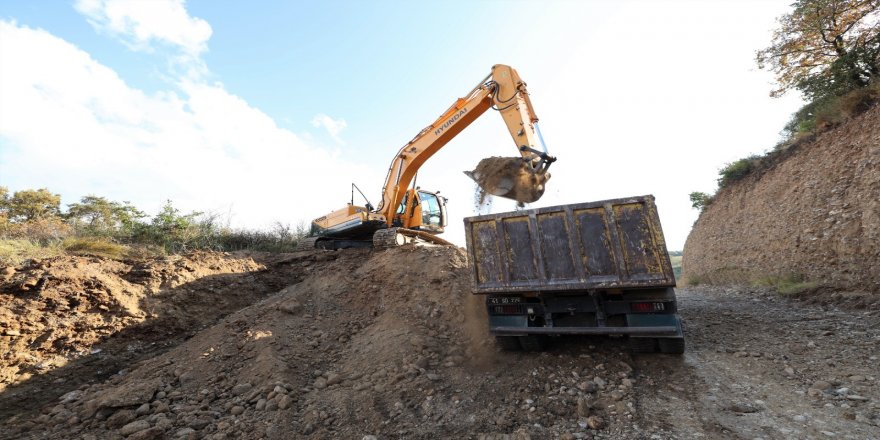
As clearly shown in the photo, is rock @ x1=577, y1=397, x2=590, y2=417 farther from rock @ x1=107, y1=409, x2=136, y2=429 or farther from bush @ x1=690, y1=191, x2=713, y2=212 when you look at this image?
bush @ x1=690, y1=191, x2=713, y2=212

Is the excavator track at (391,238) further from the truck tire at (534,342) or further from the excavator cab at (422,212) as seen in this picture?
the truck tire at (534,342)

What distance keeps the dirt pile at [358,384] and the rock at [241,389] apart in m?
0.01

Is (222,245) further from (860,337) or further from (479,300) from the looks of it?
(860,337)

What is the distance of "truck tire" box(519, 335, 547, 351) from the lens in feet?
16.8

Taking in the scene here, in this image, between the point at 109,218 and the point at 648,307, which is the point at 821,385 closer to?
the point at 648,307

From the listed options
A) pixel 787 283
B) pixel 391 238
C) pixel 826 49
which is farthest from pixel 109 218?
pixel 826 49

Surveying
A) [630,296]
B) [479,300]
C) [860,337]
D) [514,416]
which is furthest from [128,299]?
[860,337]

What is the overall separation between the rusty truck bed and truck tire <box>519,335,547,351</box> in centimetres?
72

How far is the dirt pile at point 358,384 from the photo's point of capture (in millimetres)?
3805

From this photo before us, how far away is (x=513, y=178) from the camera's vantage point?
7.87 metres

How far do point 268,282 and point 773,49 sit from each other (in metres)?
16.4

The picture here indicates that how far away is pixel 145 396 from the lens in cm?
446

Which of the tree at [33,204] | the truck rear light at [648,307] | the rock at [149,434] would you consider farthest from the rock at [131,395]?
the tree at [33,204]

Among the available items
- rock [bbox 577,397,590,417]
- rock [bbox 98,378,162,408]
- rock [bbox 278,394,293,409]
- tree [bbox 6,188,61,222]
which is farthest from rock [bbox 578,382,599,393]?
tree [bbox 6,188,61,222]
